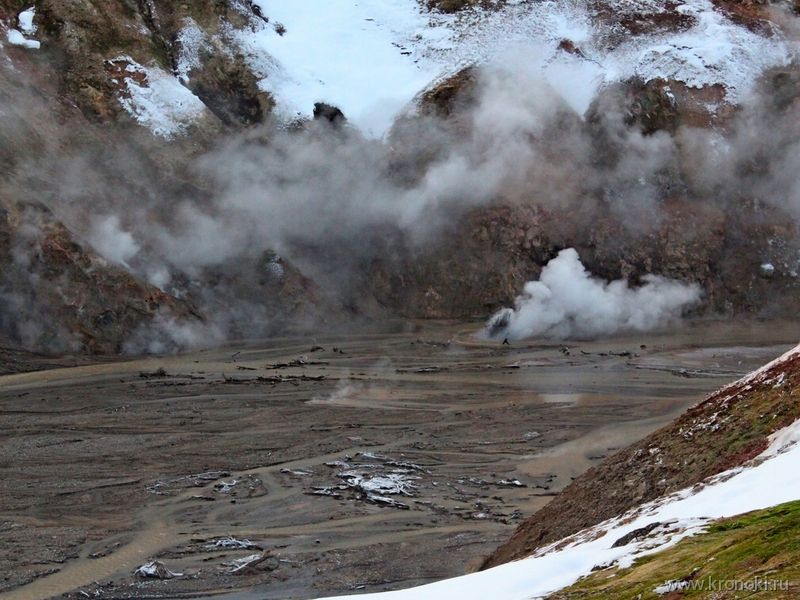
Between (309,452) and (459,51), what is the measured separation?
2689 centimetres

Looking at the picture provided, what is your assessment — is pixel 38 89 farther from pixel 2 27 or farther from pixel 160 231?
pixel 160 231

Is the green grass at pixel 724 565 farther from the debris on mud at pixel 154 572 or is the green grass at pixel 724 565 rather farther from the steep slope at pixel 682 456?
the debris on mud at pixel 154 572

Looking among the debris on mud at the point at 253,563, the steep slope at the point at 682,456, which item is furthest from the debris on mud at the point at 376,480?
the steep slope at the point at 682,456

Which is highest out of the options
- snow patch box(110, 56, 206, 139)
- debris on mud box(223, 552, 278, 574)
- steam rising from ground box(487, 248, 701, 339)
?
snow patch box(110, 56, 206, 139)

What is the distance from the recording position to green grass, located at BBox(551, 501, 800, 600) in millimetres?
6926

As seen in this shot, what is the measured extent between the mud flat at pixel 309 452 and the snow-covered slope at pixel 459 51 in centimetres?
1369

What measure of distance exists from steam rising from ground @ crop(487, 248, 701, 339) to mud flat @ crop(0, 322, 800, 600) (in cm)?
195

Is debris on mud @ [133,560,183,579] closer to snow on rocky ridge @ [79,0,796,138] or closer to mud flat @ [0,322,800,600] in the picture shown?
mud flat @ [0,322,800,600]

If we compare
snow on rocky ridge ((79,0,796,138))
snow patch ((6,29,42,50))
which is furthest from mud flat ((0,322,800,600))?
snow patch ((6,29,42,50))

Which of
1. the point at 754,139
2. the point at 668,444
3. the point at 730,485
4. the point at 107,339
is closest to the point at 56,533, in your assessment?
the point at 668,444

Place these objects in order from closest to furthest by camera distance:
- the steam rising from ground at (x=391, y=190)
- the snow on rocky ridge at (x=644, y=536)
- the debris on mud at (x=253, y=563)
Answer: the snow on rocky ridge at (x=644, y=536) < the debris on mud at (x=253, y=563) < the steam rising from ground at (x=391, y=190)

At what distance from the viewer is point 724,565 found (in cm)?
757

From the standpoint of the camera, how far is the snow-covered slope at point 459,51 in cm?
4269

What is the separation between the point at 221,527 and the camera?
17016 millimetres
